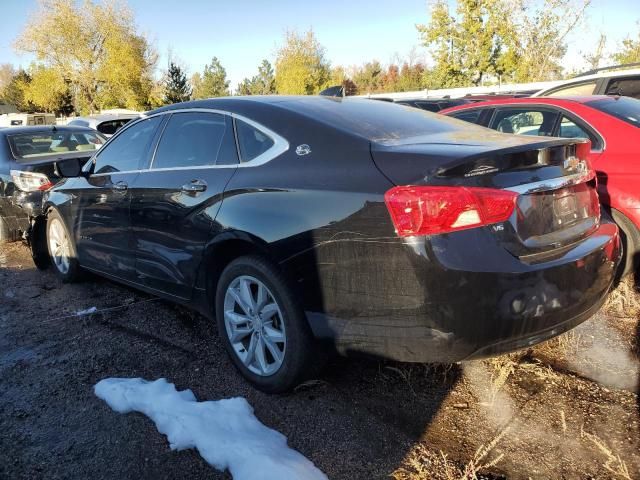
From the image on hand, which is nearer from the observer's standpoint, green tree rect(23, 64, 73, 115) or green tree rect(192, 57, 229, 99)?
green tree rect(23, 64, 73, 115)

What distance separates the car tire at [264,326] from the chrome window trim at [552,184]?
1.19 m

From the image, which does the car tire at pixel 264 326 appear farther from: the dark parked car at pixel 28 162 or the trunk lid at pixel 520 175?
the dark parked car at pixel 28 162

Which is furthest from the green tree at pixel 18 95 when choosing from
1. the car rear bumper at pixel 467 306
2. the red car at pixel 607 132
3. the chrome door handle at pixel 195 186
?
the car rear bumper at pixel 467 306

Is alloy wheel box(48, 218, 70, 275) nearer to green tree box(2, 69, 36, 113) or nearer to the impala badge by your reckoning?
the impala badge

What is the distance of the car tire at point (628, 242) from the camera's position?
393cm

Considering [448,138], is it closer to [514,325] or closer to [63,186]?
[514,325]

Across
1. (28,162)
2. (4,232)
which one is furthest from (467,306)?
(4,232)

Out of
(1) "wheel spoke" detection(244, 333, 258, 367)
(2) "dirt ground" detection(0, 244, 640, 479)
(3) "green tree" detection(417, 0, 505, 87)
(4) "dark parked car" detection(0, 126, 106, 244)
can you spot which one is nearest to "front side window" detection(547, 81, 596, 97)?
(2) "dirt ground" detection(0, 244, 640, 479)

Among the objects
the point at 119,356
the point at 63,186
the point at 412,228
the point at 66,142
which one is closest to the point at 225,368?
the point at 119,356

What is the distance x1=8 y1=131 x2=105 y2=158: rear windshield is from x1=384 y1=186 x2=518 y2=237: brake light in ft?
20.5

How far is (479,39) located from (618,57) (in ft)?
26.4

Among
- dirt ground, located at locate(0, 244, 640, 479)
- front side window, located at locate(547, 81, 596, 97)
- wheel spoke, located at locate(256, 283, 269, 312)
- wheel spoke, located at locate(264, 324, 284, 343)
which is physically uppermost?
front side window, located at locate(547, 81, 596, 97)

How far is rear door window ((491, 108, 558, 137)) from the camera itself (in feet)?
15.8

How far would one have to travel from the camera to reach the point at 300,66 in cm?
4338
